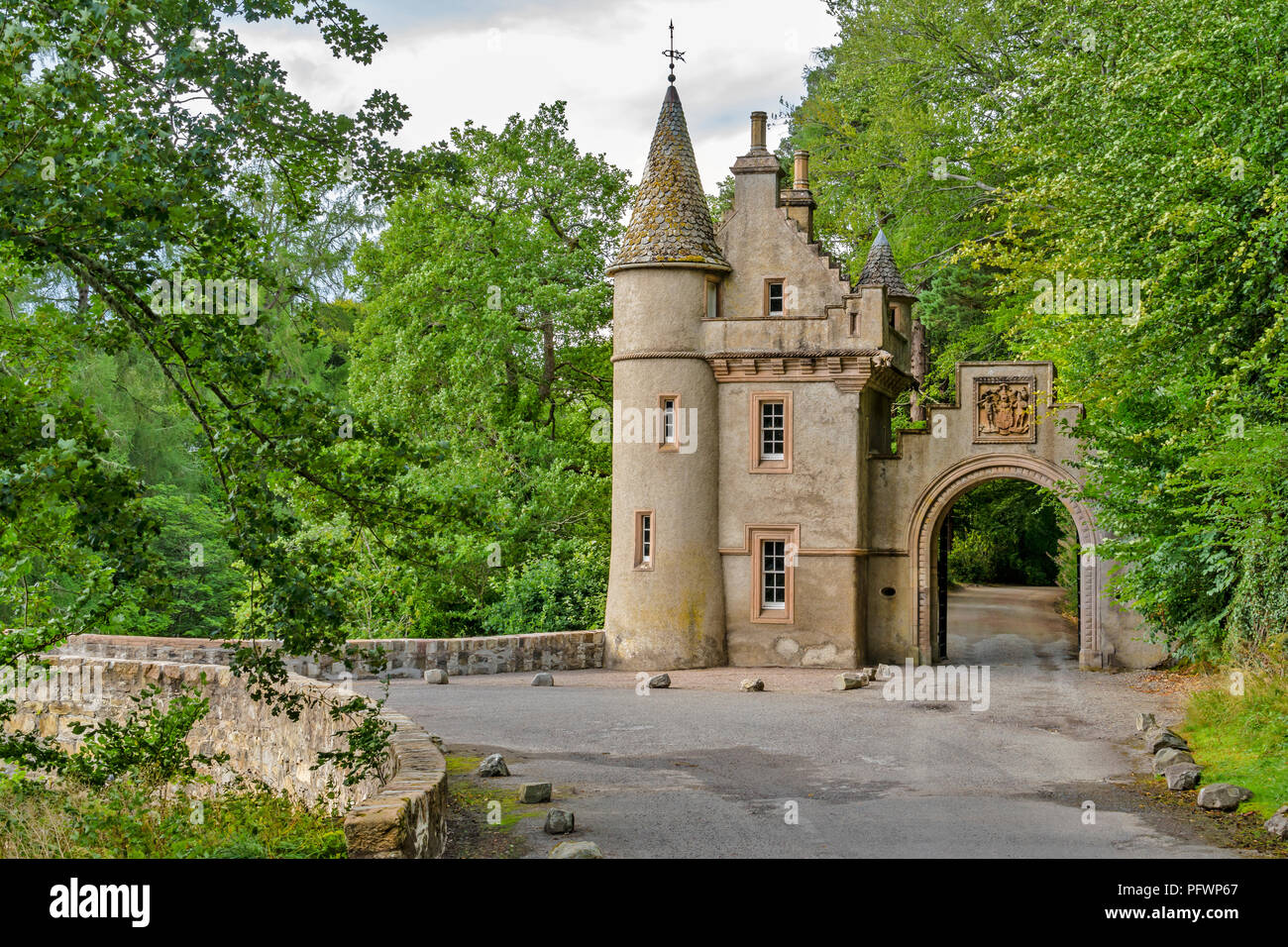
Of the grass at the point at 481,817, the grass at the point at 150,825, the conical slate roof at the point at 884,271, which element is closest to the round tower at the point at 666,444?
the conical slate roof at the point at 884,271

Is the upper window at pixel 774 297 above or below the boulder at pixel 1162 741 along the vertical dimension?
above

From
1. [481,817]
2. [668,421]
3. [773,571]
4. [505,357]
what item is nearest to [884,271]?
[668,421]

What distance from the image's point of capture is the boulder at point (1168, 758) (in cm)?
1341

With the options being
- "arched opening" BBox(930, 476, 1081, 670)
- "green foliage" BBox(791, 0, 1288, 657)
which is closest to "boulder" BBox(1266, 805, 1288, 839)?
"green foliage" BBox(791, 0, 1288, 657)

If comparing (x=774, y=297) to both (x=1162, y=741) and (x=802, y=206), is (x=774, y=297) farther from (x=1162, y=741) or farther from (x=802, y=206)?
(x=1162, y=741)

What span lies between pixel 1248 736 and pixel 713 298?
48.3 feet

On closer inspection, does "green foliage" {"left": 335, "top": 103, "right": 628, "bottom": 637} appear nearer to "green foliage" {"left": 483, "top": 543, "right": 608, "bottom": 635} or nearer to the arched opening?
"green foliage" {"left": 483, "top": 543, "right": 608, "bottom": 635}

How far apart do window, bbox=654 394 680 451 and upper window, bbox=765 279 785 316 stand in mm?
2716

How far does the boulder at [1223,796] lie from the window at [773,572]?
1366cm

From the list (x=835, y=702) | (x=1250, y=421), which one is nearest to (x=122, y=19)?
(x=1250, y=421)

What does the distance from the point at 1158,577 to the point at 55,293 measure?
24.9 meters

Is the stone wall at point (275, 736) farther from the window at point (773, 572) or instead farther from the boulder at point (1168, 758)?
the window at point (773, 572)

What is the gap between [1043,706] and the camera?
19.3 m

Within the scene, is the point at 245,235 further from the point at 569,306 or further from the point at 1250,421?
the point at 569,306
